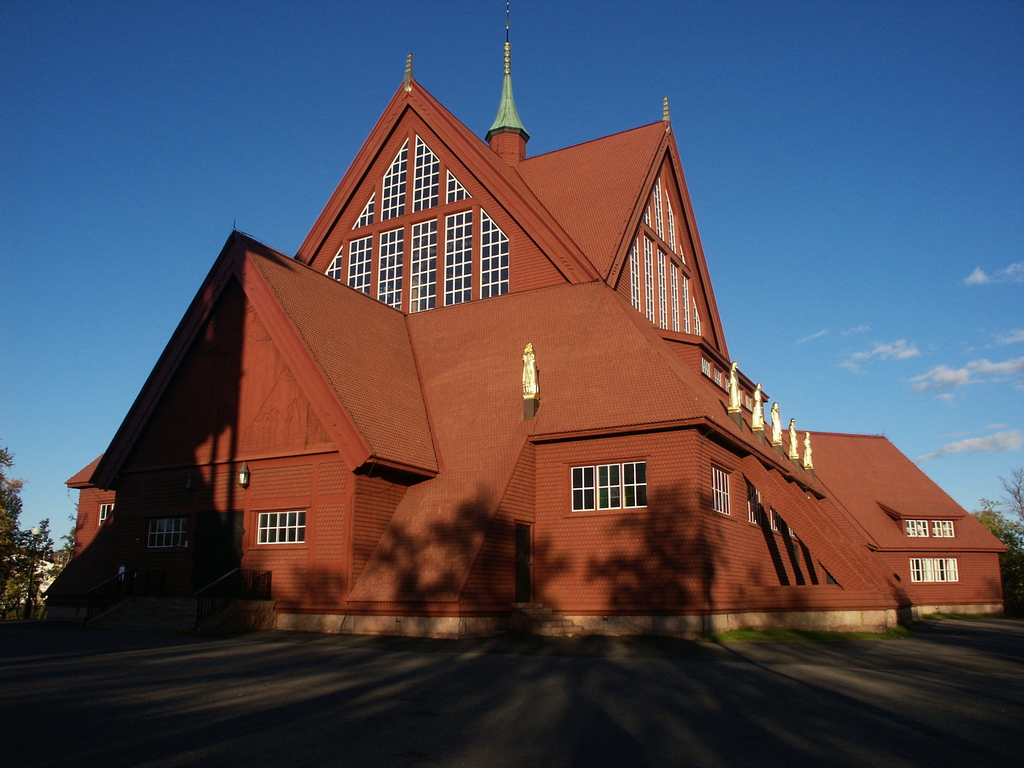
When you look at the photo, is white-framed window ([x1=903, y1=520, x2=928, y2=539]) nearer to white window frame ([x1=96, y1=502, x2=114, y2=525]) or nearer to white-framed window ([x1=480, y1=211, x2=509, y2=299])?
white-framed window ([x1=480, y1=211, x2=509, y2=299])

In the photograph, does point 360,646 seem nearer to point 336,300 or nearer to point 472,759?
point 472,759

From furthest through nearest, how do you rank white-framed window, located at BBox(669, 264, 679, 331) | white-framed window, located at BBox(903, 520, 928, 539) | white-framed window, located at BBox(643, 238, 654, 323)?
white-framed window, located at BBox(903, 520, 928, 539) → white-framed window, located at BBox(669, 264, 679, 331) → white-framed window, located at BBox(643, 238, 654, 323)

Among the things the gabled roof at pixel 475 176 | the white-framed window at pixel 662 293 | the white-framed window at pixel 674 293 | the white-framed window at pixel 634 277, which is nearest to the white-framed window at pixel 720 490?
the gabled roof at pixel 475 176

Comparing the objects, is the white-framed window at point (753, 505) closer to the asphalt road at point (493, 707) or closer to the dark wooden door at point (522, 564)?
the dark wooden door at point (522, 564)

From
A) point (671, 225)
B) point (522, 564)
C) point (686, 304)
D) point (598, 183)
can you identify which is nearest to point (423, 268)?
point (598, 183)

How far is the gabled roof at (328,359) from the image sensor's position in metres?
20.2

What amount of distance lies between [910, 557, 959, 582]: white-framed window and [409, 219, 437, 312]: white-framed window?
30150mm

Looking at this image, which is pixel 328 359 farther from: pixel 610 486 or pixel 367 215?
pixel 367 215

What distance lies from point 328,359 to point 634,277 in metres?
11.5

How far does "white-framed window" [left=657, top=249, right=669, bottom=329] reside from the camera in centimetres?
2997

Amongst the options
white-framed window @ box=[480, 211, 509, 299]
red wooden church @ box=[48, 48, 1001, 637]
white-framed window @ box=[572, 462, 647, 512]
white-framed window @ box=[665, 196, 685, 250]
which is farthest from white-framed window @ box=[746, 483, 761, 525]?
white-framed window @ box=[665, 196, 685, 250]

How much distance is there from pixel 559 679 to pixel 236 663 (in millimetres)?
5448

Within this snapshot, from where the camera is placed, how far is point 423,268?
94.0ft

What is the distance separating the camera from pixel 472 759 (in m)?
7.43
